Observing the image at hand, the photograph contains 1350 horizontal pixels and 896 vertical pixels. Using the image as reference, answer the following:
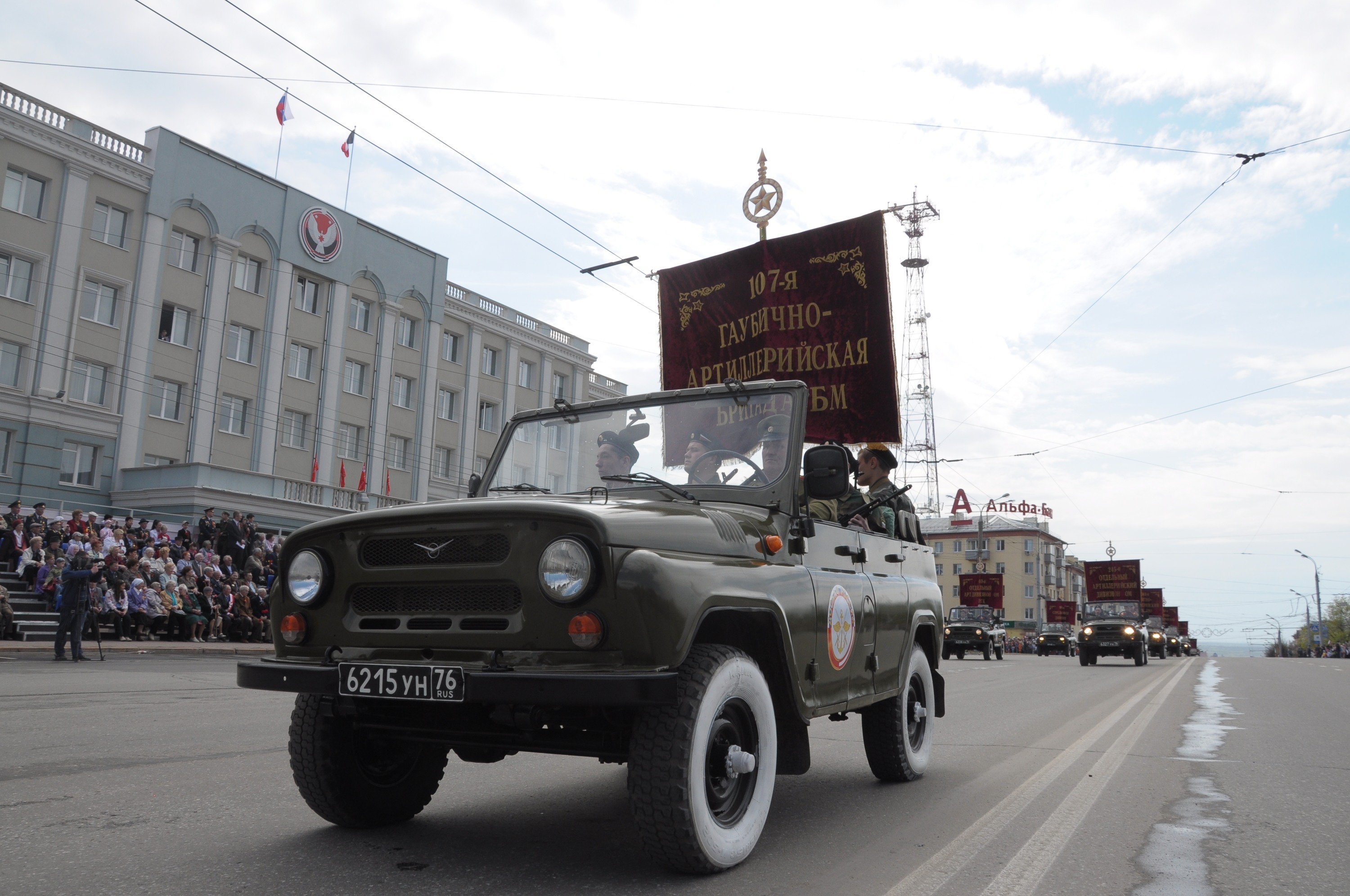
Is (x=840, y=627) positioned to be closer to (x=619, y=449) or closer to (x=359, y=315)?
(x=619, y=449)

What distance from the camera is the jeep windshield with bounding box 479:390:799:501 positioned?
15.6 feet

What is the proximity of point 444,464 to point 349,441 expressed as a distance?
4.75m

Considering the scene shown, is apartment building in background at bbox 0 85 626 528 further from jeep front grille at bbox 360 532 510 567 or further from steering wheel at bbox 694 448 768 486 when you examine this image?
jeep front grille at bbox 360 532 510 567

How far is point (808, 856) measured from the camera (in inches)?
162

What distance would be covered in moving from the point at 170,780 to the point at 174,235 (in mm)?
29083

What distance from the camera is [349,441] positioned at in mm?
37031

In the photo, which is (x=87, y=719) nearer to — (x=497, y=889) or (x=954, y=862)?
(x=497, y=889)

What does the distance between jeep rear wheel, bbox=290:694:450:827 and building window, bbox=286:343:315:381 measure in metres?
32.4

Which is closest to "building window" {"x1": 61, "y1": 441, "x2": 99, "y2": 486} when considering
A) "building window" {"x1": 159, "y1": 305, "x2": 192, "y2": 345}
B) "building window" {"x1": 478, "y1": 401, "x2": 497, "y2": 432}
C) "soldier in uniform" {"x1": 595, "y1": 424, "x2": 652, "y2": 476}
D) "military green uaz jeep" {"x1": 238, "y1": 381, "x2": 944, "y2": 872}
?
"building window" {"x1": 159, "y1": 305, "x2": 192, "y2": 345}

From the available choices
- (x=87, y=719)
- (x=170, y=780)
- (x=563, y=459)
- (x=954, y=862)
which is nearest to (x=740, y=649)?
(x=954, y=862)

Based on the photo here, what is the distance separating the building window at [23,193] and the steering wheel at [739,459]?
1123 inches

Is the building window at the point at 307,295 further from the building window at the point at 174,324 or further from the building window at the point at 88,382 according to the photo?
the building window at the point at 88,382

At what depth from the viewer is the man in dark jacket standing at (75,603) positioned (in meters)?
15.1

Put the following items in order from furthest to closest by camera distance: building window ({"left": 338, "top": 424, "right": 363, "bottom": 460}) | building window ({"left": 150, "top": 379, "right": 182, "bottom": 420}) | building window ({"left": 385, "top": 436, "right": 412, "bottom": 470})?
building window ({"left": 385, "top": 436, "right": 412, "bottom": 470}) < building window ({"left": 338, "top": 424, "right": 363, "bottom": 460}) < building window ({"left": 150, "top": 379, "right": 182, "bottom": 420})
